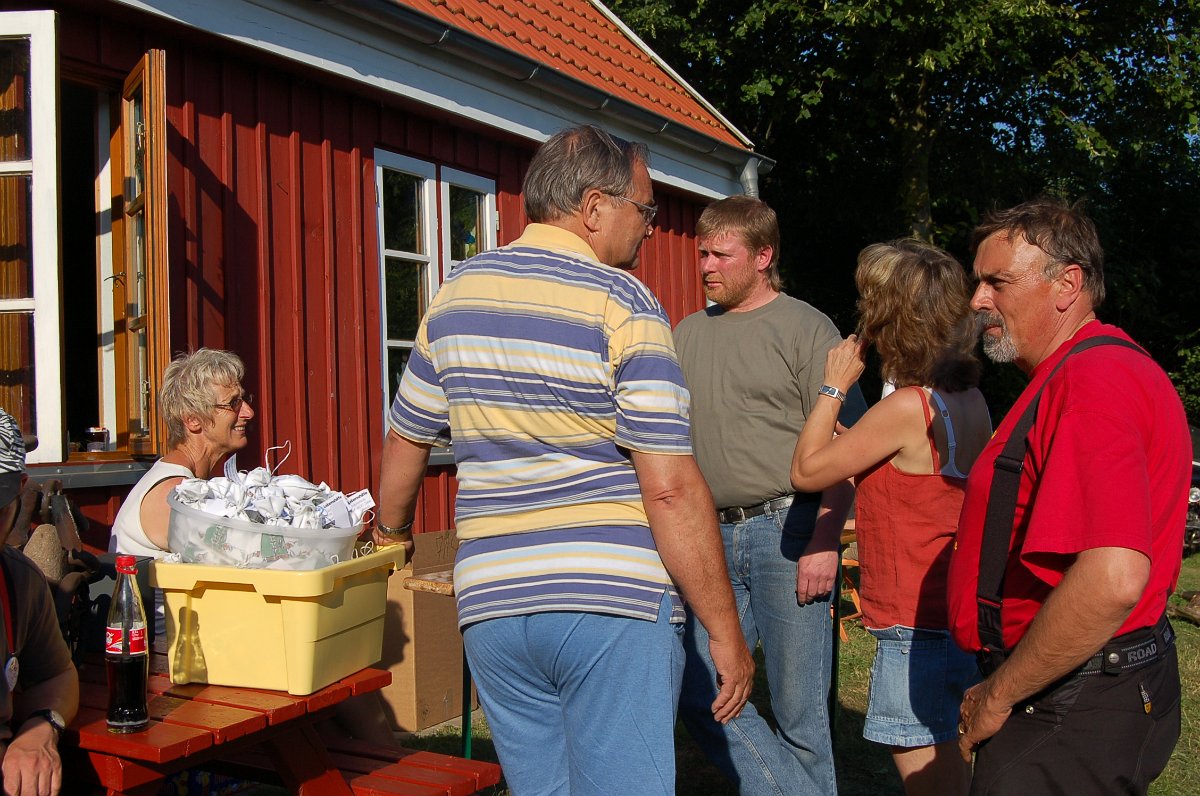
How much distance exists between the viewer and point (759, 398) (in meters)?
3.41

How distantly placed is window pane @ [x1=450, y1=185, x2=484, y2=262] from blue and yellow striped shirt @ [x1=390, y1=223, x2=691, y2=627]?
435cm

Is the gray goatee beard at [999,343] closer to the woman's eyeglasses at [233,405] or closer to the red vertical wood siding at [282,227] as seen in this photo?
the woman's eyeglasses at [233,405]

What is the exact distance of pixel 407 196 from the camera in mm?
6141

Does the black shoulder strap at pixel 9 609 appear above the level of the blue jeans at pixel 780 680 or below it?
above

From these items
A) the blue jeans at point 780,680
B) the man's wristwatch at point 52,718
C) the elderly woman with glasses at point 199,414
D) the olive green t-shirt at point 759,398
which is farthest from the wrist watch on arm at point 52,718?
the olive green t-shirt at point 759,398

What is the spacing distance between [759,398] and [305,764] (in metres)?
1.62

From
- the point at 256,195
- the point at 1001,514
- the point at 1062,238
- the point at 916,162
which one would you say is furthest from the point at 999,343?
the point at 916,162

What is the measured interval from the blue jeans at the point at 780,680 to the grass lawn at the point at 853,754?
1.12 m

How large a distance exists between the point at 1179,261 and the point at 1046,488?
20.2 m

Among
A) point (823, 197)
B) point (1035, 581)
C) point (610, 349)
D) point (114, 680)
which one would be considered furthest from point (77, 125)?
point (823, 197)

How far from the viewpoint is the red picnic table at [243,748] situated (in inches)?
93.4

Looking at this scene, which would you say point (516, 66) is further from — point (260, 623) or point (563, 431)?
point (563, 431)

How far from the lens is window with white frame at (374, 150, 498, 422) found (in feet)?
19.6

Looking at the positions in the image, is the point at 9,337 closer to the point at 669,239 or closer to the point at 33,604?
the point at 33,604
